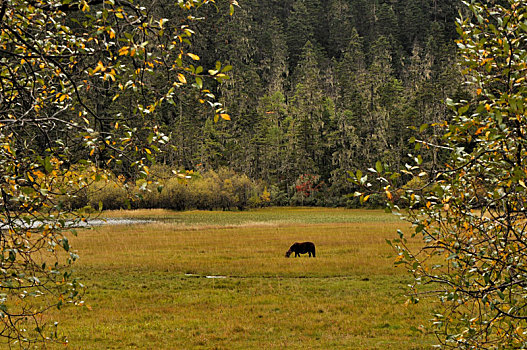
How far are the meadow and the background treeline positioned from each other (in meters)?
46.8

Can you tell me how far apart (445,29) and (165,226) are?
11913 cm

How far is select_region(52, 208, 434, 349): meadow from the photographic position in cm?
1290

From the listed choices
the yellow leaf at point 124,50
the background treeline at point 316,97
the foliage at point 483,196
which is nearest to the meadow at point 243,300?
the foliage at point 483,196

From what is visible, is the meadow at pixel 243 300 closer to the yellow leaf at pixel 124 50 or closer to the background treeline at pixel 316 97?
the yellow leaf at pixel 124 50

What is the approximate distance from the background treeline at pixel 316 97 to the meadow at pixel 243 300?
46.8 meters

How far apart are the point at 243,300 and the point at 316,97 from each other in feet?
325

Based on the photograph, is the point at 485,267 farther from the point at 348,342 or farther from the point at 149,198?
the point at 149,198

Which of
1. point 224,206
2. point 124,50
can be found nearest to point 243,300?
point 124,50

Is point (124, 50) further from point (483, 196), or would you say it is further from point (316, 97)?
point (316, 97)

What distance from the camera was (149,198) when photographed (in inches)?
3381

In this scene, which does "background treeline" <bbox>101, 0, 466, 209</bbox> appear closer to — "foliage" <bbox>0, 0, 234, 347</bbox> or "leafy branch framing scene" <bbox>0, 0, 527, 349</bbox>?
"leafy branch framing scene" <bbox>0, 0, 527, 349</bbox>

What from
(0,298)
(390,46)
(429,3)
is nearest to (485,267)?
(0,298)

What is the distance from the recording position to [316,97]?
4456 inches

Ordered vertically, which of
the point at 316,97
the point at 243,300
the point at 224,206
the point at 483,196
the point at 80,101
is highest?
the point at 316,97
